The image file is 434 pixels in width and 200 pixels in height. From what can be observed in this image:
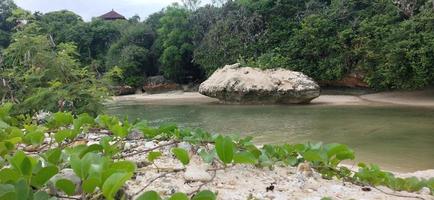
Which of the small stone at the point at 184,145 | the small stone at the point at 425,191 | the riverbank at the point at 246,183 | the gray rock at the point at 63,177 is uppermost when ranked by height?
the gray rock at the point at 63,177

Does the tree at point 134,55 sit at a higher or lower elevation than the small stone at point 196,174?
higher

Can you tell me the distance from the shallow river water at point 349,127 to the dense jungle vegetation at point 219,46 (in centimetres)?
305

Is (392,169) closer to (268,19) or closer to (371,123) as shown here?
(371,123)

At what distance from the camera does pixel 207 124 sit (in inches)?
460

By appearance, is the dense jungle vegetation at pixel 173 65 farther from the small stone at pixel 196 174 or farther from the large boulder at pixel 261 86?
the large boulder at pixel 261 86

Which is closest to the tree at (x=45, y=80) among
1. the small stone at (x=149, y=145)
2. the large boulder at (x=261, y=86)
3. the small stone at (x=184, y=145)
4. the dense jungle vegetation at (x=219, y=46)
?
the dense jungle vegetation at (x=219, y=46)

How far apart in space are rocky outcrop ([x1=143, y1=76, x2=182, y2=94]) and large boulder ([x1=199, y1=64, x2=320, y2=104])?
386 inches

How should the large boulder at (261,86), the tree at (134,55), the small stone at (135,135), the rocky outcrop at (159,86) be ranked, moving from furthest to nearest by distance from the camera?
the tree at (134,55) < the rocky outcrop at (159,86) < the large boulder at (261,86) < the small stone at (135,135)

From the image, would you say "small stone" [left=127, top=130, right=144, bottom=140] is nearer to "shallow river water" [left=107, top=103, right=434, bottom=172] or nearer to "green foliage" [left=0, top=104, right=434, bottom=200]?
"green foliage" [left=0, top=104, right=434, bottom=200]

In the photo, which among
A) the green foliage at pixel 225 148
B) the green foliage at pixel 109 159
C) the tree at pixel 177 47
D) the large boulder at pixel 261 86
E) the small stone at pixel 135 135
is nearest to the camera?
the green foliage at pixel 109 159

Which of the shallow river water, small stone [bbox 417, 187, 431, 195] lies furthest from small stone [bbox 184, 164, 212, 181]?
the shallow river water

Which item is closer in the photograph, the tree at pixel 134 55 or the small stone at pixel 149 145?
the small stone at pixel 149 145

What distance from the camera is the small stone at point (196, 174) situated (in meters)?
1.46

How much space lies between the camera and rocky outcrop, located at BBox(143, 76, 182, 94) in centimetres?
2827
